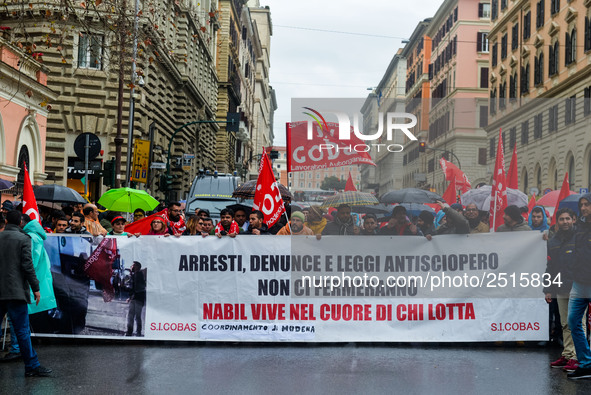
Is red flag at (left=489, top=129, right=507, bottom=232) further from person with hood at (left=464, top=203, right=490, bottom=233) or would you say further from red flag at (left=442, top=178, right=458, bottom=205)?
red flag at (left=442, top=178, right=458, bottom=205)

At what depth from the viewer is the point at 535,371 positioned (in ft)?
26.0

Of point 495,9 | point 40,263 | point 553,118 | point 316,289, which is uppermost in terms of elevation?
point 495,9

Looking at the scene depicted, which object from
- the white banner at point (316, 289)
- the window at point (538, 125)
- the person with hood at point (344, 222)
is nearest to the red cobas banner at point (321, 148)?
the person with hood at point (344, 222)

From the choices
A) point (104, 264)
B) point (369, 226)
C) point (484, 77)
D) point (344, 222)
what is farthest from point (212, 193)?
point (484, 77)

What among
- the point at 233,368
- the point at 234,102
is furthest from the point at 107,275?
the point at 234,102

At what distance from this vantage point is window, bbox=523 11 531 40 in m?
45.3

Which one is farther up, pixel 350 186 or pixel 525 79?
pixel 525 79

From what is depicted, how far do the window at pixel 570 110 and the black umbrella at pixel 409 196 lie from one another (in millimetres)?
19760

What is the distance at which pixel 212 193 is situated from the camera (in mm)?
22094

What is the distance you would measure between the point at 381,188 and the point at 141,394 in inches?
308

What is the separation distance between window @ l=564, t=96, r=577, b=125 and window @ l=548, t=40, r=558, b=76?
3.48 meters

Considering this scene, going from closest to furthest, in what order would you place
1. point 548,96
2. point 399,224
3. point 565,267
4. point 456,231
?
point 565,267 < point 456,231 < point 399,224 < point 548,96

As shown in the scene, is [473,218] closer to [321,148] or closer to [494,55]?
[321,148]

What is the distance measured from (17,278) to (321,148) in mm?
5108
